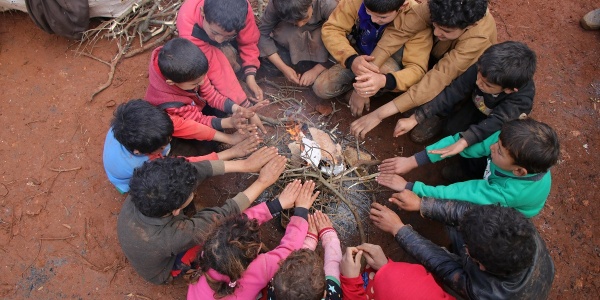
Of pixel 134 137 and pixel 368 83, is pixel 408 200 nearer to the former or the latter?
pixel 368 83

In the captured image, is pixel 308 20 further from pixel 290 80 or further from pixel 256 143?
pixel 256 143

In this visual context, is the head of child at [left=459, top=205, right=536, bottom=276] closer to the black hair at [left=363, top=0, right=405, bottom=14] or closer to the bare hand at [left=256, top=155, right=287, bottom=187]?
the bare hand at [left=256, top=155, right=287, bottom=187]

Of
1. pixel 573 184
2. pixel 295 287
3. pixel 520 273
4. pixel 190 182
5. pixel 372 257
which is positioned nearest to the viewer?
pixel 295 287

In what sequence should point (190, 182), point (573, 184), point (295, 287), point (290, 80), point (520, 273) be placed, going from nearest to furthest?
point (295, 287), point (520, 273), point (190, 182), point (573, 184), point (290, 80)

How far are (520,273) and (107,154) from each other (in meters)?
2.92

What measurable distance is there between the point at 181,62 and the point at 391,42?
1.76m

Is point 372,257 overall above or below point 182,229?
below

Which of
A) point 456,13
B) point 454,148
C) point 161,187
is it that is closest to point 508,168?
point 454,148

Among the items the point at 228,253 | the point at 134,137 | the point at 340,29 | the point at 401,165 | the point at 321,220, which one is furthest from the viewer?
the point at 340,29

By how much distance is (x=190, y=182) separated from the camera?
2723mm

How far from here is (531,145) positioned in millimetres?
2631

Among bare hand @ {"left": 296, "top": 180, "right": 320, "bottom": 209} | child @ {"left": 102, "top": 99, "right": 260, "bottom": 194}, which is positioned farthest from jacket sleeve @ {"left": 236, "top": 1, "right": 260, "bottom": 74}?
bare hand @ {"left": 296, "top": 180, "right": 320, "bottom": 209}

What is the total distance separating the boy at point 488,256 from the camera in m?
2.38

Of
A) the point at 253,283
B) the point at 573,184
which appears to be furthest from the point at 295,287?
the point at 573,184
